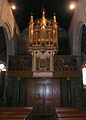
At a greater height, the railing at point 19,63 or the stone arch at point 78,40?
the stone arch at point 78,40

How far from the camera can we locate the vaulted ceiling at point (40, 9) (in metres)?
11.4

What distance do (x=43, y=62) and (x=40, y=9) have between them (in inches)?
233

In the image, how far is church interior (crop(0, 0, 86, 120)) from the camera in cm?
947

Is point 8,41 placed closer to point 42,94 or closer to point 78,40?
point 42,94

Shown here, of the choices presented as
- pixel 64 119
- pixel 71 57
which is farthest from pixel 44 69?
pixel 64 119

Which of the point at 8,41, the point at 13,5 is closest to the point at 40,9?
the point at 13,5

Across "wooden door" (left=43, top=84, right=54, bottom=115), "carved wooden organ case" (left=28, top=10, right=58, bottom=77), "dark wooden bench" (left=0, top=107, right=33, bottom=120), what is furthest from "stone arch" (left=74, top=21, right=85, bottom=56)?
"dark wooden bench" (left=0, top=107, right=33, bottom=120)

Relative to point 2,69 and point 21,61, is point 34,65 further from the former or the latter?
point 2,69

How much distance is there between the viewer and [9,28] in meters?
11.2

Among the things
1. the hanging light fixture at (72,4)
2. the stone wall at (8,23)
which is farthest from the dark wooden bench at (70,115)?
the hanging light fixture at (72,4)

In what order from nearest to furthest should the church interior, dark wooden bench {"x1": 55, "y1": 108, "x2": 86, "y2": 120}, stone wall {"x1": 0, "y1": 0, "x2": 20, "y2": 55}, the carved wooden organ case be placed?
dark wooden bench {"x1": 55, "y1": 108, "x2": 86, "y2": 120}, the carved wooden organ case, stone wall {"x1": 0, "y1": 0, "x2": 20, "y2": 55}, the church interior

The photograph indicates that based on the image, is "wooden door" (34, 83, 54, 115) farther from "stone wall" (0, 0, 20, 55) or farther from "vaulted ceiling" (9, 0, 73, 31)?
"vaulted ceiling" (9, 0, 73, 31)

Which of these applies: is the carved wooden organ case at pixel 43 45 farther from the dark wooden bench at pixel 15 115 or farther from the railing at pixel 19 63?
the dark wooden bench at pixel 15 115

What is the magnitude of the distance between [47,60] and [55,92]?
3.62 m
